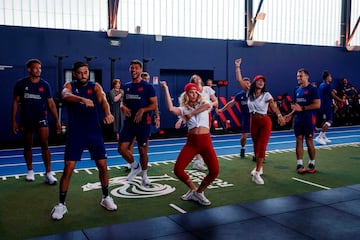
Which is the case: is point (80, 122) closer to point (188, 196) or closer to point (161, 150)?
point (188, 196)

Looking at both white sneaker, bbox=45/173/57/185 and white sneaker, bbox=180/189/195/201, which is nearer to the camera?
white sneaker, bbox=180/189/195/201

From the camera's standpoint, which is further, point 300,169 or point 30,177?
point 300,169

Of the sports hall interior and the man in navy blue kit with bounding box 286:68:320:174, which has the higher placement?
the sports hall interior

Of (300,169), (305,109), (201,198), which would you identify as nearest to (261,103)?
(305,109)

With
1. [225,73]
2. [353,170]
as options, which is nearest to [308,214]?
[353,170]

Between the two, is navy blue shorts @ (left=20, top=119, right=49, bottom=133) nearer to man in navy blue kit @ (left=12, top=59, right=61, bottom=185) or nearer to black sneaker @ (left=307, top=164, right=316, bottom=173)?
man in navy blue kit @ (left=12, top=59, right=61, bottom=185)

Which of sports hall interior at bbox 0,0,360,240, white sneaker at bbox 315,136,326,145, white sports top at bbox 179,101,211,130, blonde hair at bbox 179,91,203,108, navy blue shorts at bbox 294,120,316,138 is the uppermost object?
sports hall interior at bbox 0,0,360,240

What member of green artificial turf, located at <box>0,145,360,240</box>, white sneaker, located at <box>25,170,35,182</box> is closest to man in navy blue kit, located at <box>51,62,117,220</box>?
green artificial turf, located at <box>0,145,360,240</box>

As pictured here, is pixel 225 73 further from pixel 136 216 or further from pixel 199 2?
pixel 136 216

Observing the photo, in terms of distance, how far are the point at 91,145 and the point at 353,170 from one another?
4591mm

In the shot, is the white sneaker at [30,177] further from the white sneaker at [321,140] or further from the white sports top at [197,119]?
the white sneaker at [321,140]

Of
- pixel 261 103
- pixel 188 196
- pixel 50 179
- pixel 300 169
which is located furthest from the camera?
pixel 300 169

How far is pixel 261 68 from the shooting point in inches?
499

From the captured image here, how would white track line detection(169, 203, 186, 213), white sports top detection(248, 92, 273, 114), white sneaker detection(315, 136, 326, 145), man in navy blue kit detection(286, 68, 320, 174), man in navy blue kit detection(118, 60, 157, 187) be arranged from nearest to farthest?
white track line detection(169, 203, 186, 213), man in navy blue kit detection(118, 60, 157, 187), white sports top detection(248, 92, 273, 114), man in navy blue kit detection(286, 68, 320, 174), white sneaker detection(315, 136, 326, 145)
